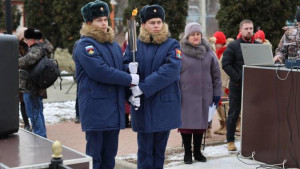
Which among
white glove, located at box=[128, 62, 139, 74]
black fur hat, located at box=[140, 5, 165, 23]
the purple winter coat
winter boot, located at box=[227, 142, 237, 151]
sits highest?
black fur hat, located at box=[140, 5, 165, 23]

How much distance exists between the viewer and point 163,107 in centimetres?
505

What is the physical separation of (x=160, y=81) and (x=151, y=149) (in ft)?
2.53

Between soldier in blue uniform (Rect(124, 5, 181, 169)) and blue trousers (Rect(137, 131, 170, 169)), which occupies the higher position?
soldier in blue uniform (Rect(124, 5, 181, 169))

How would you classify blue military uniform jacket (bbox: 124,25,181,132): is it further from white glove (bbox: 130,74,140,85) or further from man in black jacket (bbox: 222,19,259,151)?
man in black jacket (bbox: 222,19,259,151)

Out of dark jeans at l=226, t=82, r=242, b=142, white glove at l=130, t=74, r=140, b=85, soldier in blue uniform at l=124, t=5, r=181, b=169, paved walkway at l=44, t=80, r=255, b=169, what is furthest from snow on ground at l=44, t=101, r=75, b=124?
white glove at l=130, t=74, r=140, b=85

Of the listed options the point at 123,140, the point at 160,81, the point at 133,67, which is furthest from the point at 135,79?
the point at 123,140

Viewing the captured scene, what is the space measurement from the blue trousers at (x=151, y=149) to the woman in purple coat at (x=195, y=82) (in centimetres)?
108

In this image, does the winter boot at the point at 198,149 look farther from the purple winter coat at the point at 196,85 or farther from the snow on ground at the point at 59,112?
the snow on ground at the point at 59,112

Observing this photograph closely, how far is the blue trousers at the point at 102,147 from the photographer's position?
4.75 m

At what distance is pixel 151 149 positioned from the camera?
5.24m

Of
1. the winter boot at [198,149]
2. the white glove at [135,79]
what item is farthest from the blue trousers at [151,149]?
the winter boot at [198,149]

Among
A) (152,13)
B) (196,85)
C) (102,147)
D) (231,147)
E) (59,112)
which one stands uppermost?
(152,13)

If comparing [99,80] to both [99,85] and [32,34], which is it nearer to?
[99,85]

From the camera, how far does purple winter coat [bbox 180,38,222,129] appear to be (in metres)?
6.29
